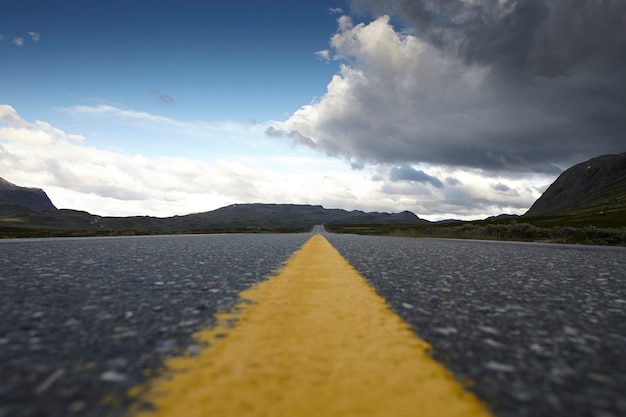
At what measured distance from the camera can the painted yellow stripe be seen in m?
1.84

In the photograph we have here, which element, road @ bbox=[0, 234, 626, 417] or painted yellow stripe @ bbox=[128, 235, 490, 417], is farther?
road @ bbox=[0, 234, 626, 417]

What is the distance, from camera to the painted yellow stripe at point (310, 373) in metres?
1.84

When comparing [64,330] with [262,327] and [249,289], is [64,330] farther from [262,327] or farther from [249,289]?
[249,289]

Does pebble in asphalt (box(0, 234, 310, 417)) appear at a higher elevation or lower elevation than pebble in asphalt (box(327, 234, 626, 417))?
higher

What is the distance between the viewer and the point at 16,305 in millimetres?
4168

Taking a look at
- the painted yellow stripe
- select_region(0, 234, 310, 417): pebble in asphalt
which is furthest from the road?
the painted yellow stripe

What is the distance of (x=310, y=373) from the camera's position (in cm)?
225

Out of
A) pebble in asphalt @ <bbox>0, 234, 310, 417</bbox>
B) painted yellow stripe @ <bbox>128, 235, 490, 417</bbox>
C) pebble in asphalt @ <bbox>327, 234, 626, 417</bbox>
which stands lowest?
pebble in asphalt @ <bbox>327, 234, 626, 417</bbox>

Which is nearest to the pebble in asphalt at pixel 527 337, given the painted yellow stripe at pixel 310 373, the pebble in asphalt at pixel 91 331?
the painted yellow stripe at pixel 310 373

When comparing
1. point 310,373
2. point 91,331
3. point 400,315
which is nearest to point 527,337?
point 400,315

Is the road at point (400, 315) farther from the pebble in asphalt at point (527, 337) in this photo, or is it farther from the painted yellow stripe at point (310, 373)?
the painted yellow stripe at point (310, 373)

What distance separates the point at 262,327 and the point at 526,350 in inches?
86.7

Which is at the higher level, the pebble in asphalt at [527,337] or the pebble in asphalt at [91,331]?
the pebble in asphalt at [91,331]

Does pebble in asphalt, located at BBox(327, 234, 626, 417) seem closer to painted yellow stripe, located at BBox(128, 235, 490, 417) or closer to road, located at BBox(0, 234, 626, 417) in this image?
A: road, located at BBox(0, 234, 626, 417)
